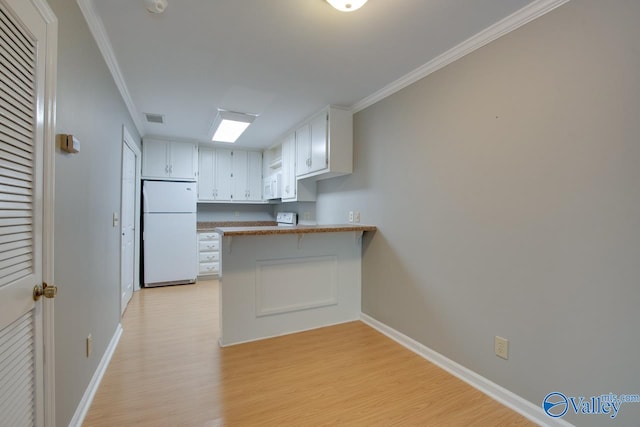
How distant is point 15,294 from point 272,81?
230 cm

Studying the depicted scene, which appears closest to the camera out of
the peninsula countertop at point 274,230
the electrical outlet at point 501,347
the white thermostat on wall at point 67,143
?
the white thermostat on wall at point 67,143

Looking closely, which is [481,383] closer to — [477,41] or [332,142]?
[477,41]

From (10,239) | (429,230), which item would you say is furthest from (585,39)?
(10,239)

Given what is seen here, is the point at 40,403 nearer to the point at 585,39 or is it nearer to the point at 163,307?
Result: the point at 163,307

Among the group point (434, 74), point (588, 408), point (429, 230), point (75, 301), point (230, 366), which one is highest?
point (434, 74)

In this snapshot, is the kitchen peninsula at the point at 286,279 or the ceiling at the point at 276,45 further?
the kitchen peninsula at the point at 286,279

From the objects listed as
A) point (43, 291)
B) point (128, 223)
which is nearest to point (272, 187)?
point (128, 223)

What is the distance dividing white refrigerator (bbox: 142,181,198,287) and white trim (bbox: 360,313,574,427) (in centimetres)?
335

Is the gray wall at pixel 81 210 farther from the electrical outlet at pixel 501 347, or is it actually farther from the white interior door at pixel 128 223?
the electrical outlet at pixel 501 347

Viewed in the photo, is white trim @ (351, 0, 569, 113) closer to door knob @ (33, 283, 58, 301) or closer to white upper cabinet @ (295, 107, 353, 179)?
white upper cabinet @ (295, 107, 353, 179)

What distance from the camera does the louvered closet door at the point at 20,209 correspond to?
2.98 ft

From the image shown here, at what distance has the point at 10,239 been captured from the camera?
948 millimetres

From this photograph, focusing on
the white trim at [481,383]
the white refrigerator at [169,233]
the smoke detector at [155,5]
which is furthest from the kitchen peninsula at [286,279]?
the white refrigerator at [169,233]

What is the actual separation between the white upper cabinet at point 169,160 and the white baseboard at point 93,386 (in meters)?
2.71
